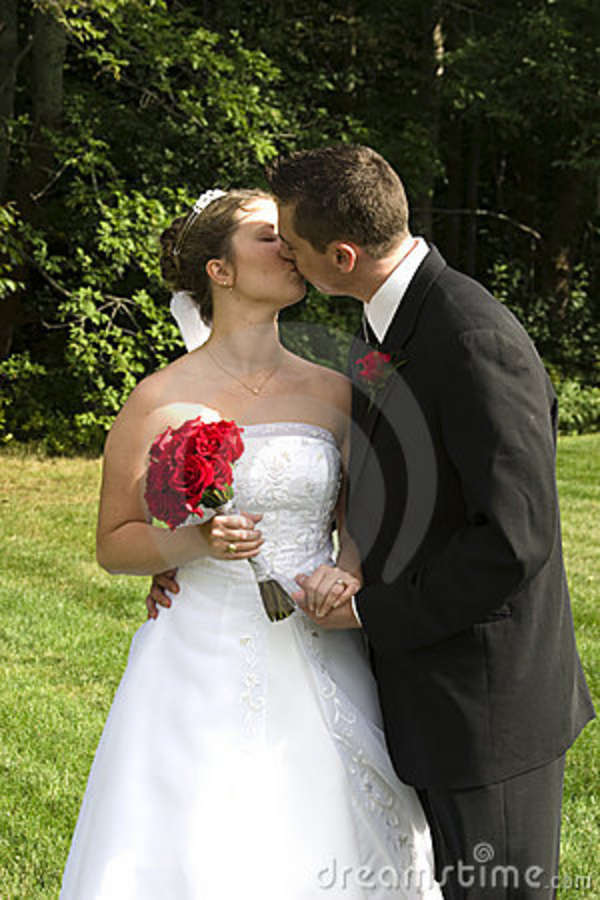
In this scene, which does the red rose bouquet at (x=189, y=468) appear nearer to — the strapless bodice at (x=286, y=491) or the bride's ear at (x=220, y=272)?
the strapless bodice at (x=286, y=491)

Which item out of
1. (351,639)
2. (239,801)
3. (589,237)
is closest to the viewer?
(239,801)

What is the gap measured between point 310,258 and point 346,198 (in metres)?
0.20

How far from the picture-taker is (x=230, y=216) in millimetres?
3336

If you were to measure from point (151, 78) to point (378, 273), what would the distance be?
12132mm

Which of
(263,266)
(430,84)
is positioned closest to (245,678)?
(263,266)

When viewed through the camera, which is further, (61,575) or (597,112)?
(597,112)

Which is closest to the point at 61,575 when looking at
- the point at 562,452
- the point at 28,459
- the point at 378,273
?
the point at 28,459

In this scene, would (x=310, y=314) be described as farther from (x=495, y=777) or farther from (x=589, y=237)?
(x=495, y=777)

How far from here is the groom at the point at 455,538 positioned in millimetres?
2418

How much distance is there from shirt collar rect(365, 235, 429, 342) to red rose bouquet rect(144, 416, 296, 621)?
44cm

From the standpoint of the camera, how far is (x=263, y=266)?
10.6ft

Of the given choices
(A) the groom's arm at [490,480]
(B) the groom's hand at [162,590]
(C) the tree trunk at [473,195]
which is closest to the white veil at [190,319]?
(B) the groom's hand at [162,590]

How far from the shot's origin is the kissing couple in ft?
8.21

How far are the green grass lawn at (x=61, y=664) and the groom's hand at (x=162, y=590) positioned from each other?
0.45 m
